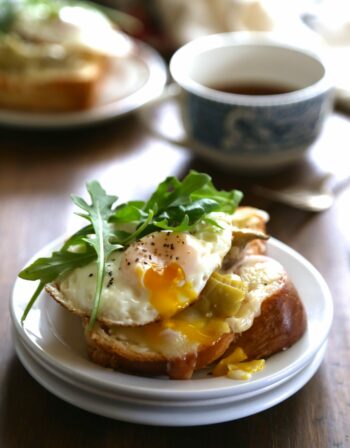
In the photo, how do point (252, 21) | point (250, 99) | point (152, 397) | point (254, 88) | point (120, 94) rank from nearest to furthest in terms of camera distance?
point (152, 397), point (250, 99), point (254, 88), point (120, 94), point (252, 21)

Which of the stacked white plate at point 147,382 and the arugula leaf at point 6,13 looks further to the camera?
the arugula leaf at point 6,13

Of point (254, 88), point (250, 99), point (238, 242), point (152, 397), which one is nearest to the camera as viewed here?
point (152, 397)

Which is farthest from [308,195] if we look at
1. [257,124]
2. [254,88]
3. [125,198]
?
[125,198]

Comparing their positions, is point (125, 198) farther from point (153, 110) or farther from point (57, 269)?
point (57, 269)

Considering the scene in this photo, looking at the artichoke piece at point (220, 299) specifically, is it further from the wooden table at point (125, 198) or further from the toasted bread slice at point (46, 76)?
the toasted bread slice at point (46, 76)

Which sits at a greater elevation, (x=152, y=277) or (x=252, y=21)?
(x=152, y=277)

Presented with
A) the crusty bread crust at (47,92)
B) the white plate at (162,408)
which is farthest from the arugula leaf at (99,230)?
the crusty bread crust at (47,92)

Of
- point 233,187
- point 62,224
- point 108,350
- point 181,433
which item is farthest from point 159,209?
point 233,187
